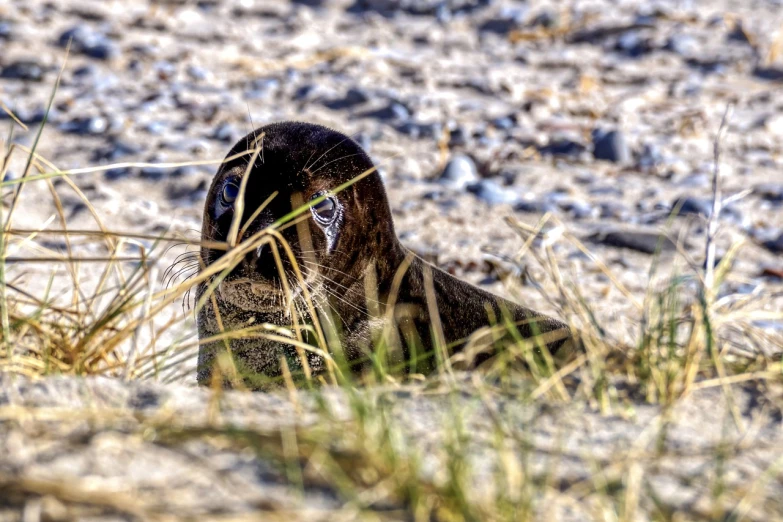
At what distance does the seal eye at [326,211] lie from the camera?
381 cm

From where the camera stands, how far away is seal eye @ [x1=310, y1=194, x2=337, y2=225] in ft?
12.5

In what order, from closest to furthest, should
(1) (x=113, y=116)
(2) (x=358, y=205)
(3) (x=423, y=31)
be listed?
(2) (x=358, y=205)
(1) (x=113, y=116)
(3) (x=423, y=31)

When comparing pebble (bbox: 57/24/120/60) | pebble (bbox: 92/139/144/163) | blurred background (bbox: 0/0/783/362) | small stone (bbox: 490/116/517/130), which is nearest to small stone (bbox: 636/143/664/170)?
blurred background (bbox: 0/0/783/362)

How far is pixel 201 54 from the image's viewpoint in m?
9.12

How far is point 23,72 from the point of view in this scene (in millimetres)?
8352

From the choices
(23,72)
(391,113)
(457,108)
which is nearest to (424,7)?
(457,108)

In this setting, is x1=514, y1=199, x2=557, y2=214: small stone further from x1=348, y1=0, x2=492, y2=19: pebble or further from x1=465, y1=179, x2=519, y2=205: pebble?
x1=348, y1=0, x2=492, y2=19: pebble

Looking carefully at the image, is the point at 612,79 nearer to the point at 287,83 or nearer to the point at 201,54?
the point at 287,83

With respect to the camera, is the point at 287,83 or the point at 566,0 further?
the point at 566,0

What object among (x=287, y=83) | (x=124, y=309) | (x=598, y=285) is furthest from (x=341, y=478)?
(x=287, y=83)

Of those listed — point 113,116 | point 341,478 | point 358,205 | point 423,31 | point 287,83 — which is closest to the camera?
point 341,478

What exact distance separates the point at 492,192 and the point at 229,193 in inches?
126

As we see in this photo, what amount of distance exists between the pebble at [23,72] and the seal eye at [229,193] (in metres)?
5.18

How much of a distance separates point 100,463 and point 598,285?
14.4ft
